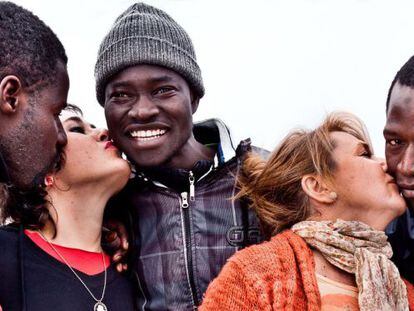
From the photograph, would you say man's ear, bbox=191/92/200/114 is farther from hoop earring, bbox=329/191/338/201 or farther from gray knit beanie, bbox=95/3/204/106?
hoop earring, bbox=329/191/338/201

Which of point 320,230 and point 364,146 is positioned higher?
point 364,146

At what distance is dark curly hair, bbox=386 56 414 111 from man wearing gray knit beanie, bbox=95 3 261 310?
792 millimetres

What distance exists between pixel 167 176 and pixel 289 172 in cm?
61

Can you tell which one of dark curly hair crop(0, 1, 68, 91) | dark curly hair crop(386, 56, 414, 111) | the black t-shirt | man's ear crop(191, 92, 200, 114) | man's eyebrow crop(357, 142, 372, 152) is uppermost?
dark curly hair crop(0, 1, 68, 91)

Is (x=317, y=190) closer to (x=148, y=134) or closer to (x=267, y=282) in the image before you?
(x=267, y=282)

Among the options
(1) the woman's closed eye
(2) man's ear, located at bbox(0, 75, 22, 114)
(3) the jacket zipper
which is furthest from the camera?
(1) the woman's closed eye

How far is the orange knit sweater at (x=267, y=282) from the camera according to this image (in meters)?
3.27

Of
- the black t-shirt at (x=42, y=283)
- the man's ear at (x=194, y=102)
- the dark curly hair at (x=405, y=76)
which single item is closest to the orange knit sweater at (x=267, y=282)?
the black t-shirt at (x=42, y=283)

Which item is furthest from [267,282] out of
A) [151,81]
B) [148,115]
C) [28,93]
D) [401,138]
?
[28,93]

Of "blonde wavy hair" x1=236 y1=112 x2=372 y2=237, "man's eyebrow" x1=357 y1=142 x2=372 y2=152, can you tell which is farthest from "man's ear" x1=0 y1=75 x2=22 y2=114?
"man's eyebrow" x1=357 y1=142 x2=372 y2=152

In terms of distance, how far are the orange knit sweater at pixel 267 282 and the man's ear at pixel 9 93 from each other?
119 centimetres

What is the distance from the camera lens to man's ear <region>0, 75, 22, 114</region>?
2.73m

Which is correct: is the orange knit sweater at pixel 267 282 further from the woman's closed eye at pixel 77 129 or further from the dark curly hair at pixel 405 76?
the woman's closed eye at pixel 77 129

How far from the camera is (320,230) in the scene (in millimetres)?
3559
